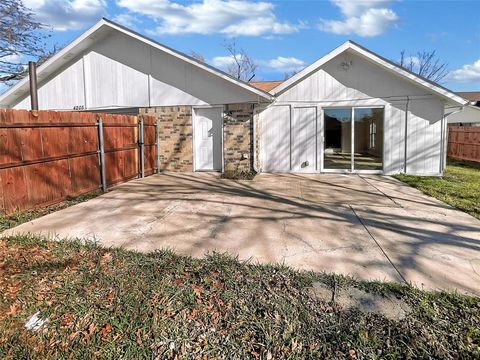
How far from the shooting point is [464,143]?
1859cm

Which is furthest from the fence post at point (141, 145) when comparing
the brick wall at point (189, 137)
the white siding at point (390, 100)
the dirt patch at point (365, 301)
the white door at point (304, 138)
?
the dirt patch at point (365, 301)

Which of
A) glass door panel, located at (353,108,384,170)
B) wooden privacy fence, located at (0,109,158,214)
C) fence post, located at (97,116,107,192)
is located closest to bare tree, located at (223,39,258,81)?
glass door panel, located at (353,108,384,170)

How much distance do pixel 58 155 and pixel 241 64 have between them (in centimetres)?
3365

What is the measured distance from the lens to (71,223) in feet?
17.6

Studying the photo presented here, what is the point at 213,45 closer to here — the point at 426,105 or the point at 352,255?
the point at 426,105

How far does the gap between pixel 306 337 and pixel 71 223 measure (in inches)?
167

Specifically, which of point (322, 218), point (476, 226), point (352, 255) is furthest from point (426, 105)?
point (352, 255)

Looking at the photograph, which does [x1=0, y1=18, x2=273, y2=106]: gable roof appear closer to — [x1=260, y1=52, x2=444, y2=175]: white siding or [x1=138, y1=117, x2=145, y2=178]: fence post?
[x1=260, y1=52, x2=444, y2=175]: white siding

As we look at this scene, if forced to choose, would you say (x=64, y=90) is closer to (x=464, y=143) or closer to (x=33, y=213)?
(x=33, y=213)

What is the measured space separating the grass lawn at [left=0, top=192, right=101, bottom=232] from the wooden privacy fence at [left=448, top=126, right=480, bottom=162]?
728 inches

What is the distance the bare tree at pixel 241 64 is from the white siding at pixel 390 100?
27043 millimetres

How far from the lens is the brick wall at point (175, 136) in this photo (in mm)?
11641

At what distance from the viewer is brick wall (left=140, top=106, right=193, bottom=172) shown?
11.6 m

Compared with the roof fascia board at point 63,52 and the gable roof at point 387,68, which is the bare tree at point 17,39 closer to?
the roof fascia board at point 63,52
